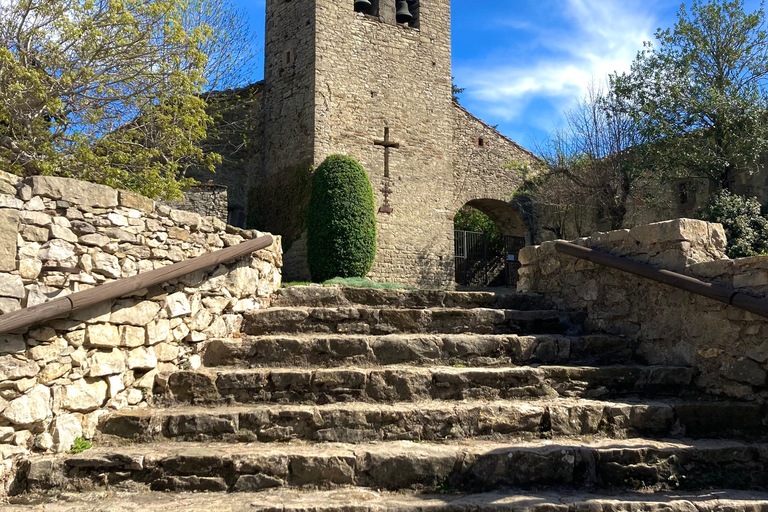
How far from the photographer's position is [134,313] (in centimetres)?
420

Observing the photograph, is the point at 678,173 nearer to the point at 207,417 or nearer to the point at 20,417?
the point at 207,417

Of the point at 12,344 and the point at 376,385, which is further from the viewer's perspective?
the point at 376,385

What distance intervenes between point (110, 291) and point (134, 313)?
1.33 feet

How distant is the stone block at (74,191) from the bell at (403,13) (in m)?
12.4

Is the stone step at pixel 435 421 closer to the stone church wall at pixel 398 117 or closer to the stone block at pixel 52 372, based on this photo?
the stone block at pixel 52 372

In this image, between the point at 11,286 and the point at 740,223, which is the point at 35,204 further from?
the point at 740,223

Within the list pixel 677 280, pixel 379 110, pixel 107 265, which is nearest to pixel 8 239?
pixel 107 265

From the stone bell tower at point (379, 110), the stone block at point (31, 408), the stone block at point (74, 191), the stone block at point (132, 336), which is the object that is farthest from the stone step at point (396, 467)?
the stone bell tower at point (379, 110)

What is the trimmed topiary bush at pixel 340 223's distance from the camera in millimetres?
12750

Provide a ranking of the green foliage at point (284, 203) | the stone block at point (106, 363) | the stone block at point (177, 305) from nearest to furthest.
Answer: the stone block at point (106, 363) < the stone block at point (177, 305) < the green foliage at point (284, 203)

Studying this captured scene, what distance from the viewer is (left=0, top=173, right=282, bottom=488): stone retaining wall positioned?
350cm

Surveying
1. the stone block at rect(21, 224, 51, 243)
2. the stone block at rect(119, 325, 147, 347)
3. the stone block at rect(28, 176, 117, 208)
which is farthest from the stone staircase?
the stone block at rect(28, 176, 117, 208)

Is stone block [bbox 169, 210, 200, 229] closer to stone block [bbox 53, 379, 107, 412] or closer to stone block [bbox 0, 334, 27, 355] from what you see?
stone block [bbox 53, 379, 107, 412]

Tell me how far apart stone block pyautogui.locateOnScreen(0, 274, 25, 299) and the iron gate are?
12728mm
